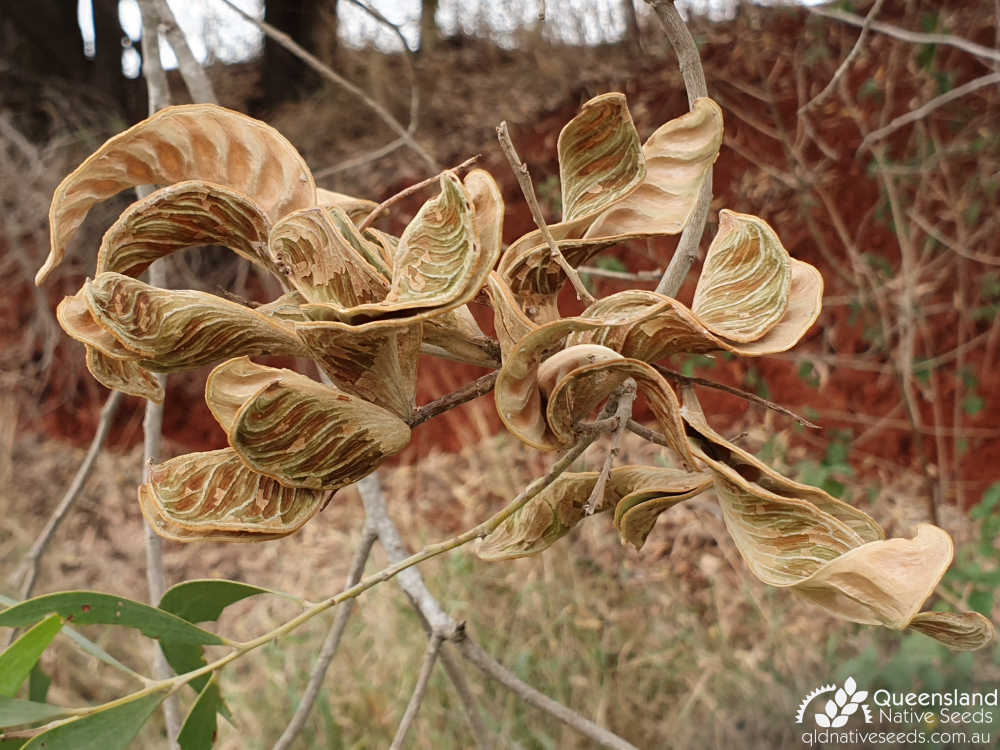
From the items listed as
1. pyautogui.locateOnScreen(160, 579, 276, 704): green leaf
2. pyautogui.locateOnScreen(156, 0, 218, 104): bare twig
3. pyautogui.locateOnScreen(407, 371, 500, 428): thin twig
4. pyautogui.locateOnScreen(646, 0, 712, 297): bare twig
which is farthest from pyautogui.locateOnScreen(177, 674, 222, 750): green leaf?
pyautogui.locateOnScreen(156, 0, 218, 104): bare twig

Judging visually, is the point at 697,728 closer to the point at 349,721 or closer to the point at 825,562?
the point at 349,721

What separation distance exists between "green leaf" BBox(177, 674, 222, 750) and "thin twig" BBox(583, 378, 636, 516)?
0.57ft

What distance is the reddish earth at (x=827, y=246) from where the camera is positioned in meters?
2.59

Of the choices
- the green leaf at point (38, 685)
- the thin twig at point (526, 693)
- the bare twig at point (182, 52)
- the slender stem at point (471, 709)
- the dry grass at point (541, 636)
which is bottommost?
the dry grass at point (541, 636)

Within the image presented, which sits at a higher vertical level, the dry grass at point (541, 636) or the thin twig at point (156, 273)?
the thin twig at point (156, 273)

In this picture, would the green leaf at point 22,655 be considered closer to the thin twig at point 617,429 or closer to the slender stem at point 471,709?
the thin twig at point 617,429

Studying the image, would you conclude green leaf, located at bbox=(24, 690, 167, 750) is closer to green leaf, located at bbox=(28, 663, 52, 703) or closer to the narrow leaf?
the narrow leaf

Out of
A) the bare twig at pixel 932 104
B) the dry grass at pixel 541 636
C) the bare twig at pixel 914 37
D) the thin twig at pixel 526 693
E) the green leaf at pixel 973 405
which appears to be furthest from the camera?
the green leaf at pixel 973 405

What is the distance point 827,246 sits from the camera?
2875mm

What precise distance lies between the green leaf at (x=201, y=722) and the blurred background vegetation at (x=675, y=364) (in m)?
0.98

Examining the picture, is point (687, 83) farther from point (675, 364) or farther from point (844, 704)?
point (675, 364)

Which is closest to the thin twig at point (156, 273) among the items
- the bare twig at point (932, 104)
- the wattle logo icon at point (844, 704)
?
the bare twig at point (932, 104)

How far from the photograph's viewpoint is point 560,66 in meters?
3.54

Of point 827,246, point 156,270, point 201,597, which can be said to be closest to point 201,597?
point 201,597
